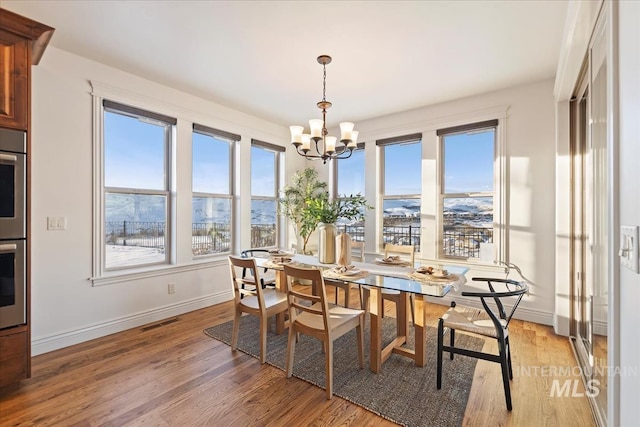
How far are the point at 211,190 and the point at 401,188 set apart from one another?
9.32 feet

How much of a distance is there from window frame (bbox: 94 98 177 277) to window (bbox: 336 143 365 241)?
2608mm

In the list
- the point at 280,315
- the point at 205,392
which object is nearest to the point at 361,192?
the point at 280,315

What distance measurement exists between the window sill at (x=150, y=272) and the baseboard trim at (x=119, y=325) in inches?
15.8

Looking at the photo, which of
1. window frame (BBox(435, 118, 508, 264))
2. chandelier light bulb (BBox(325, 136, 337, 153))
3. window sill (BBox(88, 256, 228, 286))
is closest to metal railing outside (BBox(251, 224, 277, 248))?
window sill (BBox(88, 256, 228, 286))

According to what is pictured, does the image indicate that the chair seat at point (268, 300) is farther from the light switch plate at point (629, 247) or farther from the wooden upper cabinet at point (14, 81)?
the light switch plate at point (629, 247)

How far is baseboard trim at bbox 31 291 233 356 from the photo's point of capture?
2703mm

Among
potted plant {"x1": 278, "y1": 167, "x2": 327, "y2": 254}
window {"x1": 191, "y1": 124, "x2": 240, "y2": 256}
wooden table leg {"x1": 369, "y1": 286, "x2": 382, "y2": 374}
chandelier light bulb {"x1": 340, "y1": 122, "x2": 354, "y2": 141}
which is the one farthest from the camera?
A: potted plant {"x1": 278, "y1": 167, "x2": 327, "y2": 254}

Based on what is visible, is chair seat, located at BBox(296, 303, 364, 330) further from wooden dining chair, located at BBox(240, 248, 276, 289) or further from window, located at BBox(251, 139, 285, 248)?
window, located at BBox(251, 139, 285, 248)

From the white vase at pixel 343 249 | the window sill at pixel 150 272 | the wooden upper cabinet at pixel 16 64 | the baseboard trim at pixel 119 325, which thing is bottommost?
the baseboard trim at pixel 119 325

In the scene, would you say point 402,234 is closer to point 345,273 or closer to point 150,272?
point 345,273

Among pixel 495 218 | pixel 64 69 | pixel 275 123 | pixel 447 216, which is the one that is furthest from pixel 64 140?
pixel 495 218

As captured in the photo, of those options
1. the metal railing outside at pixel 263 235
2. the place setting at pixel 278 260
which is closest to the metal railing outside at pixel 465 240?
the place setting at pixel 278 260

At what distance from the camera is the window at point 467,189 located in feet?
12.7

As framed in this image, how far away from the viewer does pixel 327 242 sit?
113 inches
